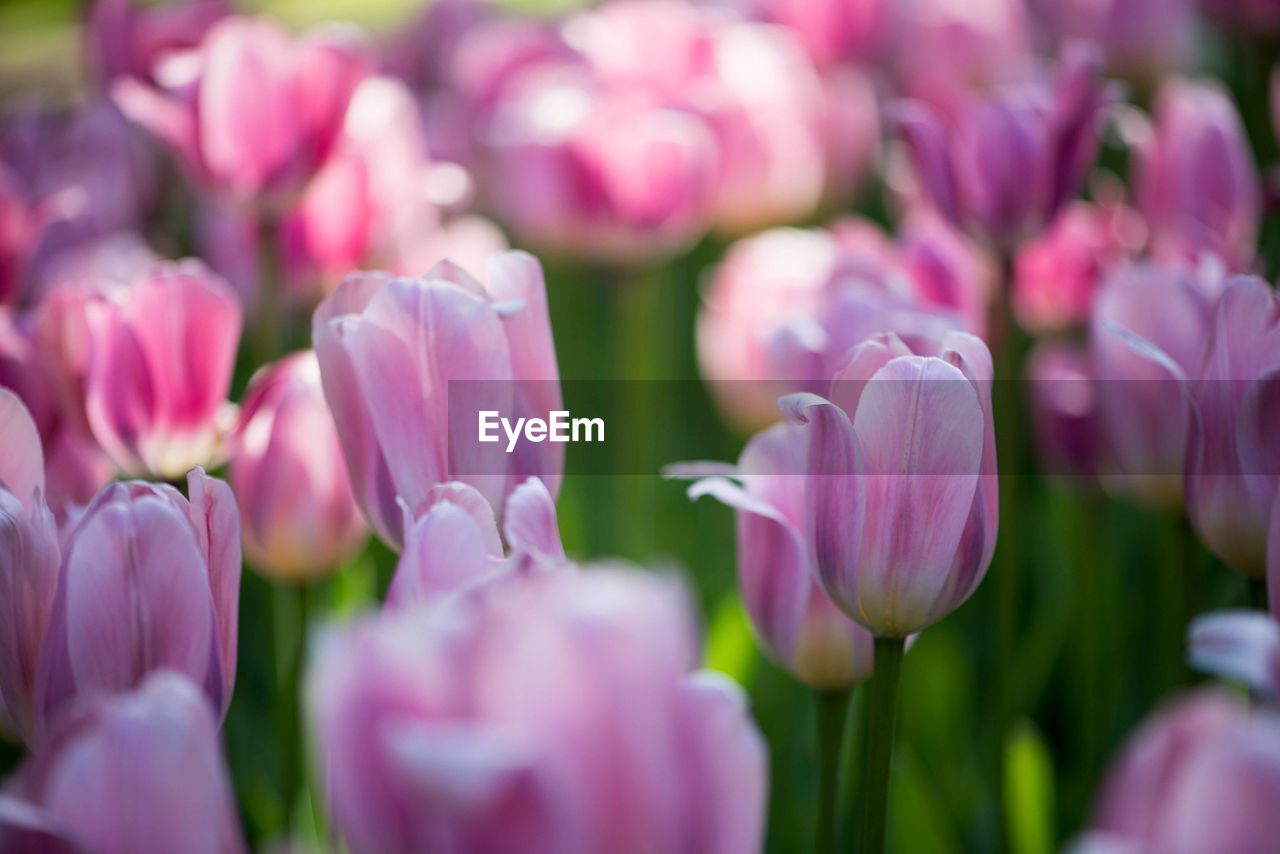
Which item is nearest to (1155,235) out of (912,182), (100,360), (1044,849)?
(912,182)

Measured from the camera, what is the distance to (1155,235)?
3.02 feet

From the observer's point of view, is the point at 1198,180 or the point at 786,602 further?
the point at 1198,180

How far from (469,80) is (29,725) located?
3.60 ft

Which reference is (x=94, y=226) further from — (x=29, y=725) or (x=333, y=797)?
(x=333, y=797)


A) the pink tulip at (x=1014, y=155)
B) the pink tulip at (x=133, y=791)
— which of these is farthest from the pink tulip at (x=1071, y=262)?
the pink tulip at (x=133, y=791)

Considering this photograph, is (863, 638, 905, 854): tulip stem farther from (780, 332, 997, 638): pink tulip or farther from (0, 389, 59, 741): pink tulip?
(0, 389, 59, 741): pink tulip

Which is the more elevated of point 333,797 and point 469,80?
point 469,80

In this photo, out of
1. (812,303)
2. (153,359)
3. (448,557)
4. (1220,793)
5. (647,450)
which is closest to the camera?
(1220,793)

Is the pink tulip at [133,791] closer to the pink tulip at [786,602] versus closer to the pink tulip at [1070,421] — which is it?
the pink tulip at [786,602]

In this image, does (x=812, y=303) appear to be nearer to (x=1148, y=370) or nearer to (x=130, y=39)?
(x=1148, y=370)

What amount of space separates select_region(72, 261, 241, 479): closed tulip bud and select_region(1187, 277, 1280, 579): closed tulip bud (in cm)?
48

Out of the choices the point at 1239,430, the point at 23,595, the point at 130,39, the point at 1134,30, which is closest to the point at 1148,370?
the point at 1239,430

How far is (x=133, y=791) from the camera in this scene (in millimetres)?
323

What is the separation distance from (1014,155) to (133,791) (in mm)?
685
